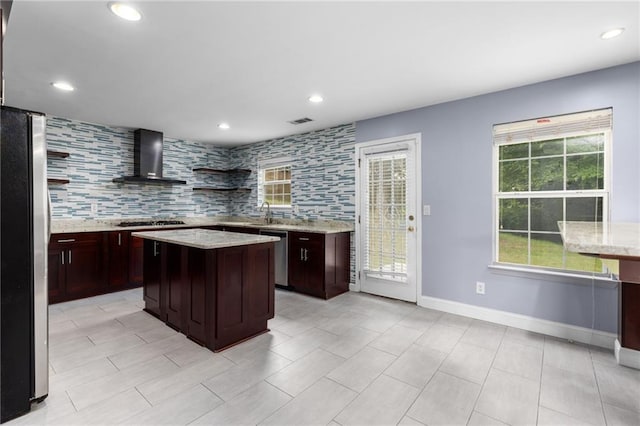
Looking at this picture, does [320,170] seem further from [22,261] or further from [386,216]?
[22,261]

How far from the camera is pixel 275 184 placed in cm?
556

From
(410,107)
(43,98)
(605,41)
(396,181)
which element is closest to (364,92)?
(410,107)

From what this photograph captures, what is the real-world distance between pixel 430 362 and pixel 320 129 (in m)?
3.52

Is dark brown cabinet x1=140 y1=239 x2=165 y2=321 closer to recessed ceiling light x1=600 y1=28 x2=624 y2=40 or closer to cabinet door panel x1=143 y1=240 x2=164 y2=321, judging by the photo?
cabinet door panel x1=143 y1=240 x2=164 y2=321

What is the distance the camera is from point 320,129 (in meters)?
4.69

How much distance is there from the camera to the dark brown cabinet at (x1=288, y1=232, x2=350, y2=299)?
12.9ft

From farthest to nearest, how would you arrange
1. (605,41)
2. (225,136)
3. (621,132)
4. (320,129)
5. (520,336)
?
(225,136) < (320,129) < (520,336) < (621,132) < (605,41)

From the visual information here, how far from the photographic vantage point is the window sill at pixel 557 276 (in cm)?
256

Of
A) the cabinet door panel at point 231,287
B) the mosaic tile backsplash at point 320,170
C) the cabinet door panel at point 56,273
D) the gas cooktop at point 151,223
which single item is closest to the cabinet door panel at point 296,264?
the mosaic tile backsplash at point 320,170

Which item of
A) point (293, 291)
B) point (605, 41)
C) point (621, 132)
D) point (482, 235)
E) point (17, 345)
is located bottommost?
point (293, 291)

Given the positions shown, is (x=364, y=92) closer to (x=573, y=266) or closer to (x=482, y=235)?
(x=482, y=235)

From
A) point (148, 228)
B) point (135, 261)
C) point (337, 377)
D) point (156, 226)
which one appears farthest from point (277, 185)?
point (337, 377)

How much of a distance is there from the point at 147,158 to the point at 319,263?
3281 millimetres

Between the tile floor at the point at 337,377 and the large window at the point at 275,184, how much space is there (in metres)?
2.72
